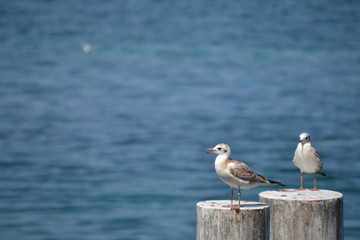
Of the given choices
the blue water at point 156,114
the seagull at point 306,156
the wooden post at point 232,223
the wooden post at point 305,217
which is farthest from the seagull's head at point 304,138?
the blue water at point 156,114

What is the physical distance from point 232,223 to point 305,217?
A: 1.09 meters

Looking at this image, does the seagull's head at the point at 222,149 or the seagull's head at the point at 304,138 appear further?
the seagull's head at the point at 304,138

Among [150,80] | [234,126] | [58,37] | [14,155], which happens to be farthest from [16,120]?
[58,37]

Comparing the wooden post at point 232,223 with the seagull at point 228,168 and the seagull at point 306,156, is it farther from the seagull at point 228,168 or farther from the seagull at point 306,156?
the seagull at point 306,156

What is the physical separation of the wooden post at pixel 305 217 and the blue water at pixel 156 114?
1233cm

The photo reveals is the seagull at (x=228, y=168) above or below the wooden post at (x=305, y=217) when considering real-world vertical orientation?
above

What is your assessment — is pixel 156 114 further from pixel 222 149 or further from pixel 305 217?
pixel 222 149

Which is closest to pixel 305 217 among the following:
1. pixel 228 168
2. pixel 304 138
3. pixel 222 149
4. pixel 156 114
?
pixel 228 168

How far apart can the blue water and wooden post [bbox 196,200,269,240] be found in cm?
1307

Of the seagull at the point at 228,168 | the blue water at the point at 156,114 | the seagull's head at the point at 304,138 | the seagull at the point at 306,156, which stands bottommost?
the seagull at the point at 228,168

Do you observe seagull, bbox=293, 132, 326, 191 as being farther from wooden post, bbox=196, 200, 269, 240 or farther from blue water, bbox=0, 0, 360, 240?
blue water, bbox=0, 0, 360, 240

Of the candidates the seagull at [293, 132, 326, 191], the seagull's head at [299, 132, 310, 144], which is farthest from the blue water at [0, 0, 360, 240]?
the seagull's head at [299, 132, 310, 144]

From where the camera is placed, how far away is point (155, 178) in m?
28.3

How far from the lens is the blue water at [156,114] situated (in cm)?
2467
